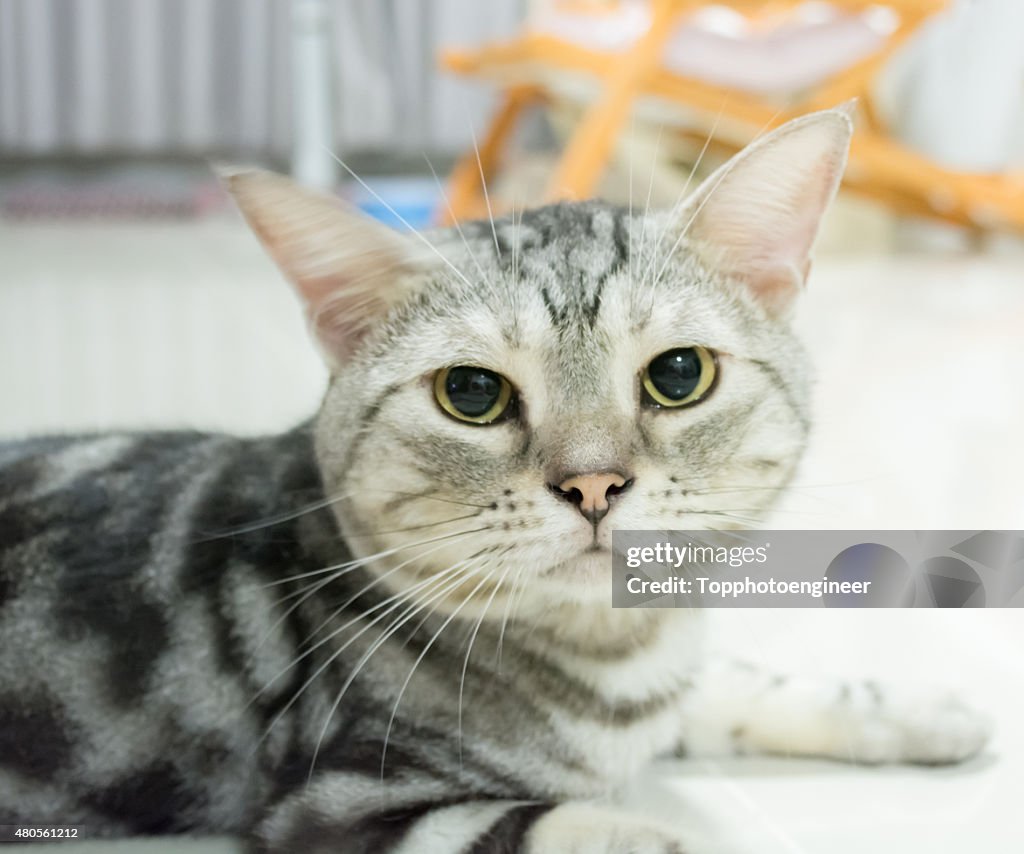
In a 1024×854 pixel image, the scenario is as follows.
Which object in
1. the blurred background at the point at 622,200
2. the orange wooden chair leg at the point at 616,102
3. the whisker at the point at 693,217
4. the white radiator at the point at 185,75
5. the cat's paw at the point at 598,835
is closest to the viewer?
the cat's paw at the point at 598,835

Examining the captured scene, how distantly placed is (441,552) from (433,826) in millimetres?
200

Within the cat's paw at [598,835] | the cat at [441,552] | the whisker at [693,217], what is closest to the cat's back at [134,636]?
the cat at [441,552]

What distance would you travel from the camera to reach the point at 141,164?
503cm

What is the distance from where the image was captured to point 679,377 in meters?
0.79

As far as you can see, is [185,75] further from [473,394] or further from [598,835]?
[598,835]

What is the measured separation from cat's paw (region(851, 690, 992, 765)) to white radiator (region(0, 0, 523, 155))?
12.7 ft

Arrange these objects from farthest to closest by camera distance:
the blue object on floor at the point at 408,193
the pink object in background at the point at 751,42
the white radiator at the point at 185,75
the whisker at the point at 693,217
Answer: the white radiator at the point at 185,75, the pink object in background at the point at 751,42, the blue object on floor at the point at 408,193, the whisker at the point at 693,217

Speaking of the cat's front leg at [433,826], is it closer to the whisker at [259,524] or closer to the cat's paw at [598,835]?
the cat's paw at [598,835]

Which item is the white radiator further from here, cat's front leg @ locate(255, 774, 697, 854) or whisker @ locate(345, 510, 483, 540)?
cat's front leg @ locate(255, 774, 697, 854)

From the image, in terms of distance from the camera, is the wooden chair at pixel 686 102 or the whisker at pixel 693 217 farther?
the wooden chair at pixel 686 102

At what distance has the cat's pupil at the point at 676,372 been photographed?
2.56 ft

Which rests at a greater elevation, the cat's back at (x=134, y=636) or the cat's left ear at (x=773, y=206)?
the cat's left ear at (x=773, y=206)

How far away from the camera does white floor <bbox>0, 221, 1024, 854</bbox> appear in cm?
84

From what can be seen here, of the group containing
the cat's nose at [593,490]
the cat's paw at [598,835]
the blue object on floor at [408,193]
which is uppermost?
the blue object on floor at [408,193]
